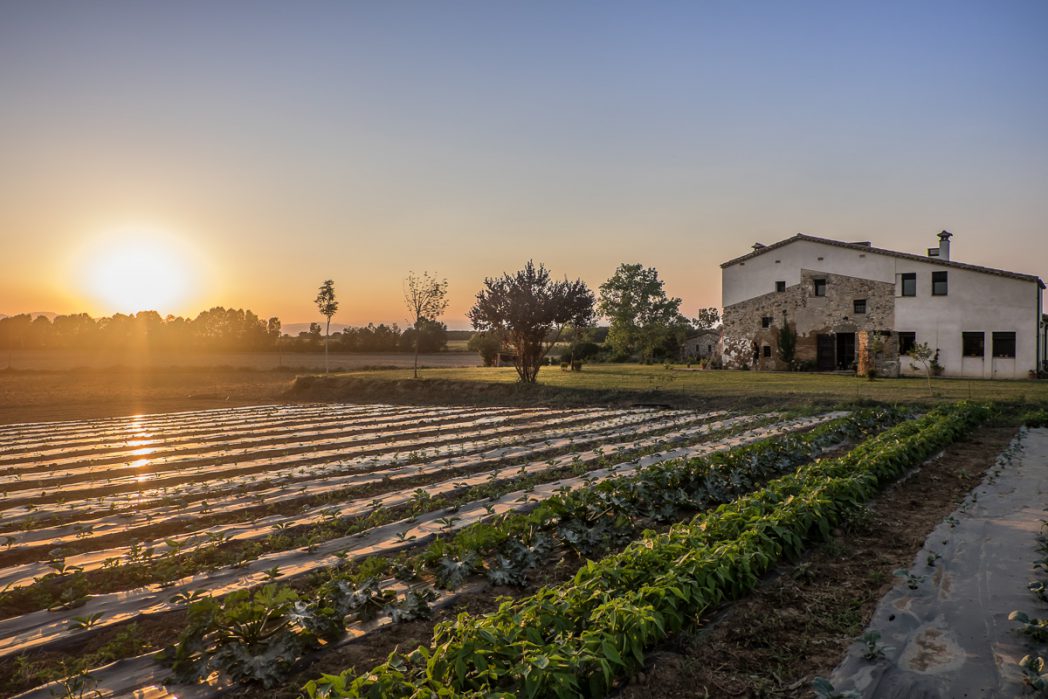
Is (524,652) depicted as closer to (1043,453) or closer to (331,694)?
(331,694)

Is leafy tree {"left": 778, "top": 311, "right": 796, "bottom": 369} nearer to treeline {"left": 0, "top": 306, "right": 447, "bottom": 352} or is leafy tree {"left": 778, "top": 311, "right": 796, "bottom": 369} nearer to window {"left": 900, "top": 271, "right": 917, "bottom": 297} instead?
window {"left": 900, "top": 271, "right": 917, "bottom": 297}

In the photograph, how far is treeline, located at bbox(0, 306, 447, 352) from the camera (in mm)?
→ 65312

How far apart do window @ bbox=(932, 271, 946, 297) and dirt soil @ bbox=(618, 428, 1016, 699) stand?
30.4 m

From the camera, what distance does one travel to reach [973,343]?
31734mm

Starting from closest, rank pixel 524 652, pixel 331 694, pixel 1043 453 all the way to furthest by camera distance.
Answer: pixel 331 694
pixel 524 652
pixel 1043 453

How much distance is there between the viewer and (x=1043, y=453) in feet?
37.0

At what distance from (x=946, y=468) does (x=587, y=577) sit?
8.27 metres

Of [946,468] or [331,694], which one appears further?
[946,468]

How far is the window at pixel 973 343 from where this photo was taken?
3141cm

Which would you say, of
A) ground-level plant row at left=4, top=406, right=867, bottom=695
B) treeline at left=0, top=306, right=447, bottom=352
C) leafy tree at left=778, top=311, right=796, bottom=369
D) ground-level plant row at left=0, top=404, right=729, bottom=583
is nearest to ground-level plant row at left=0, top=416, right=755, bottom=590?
ground-level plant row at left=0, top=404, right=729, bottom=583

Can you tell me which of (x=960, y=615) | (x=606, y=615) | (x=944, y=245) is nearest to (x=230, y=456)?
(x=606, y=615)

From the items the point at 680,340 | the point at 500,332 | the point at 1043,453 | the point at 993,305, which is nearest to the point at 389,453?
the point at 1043,453

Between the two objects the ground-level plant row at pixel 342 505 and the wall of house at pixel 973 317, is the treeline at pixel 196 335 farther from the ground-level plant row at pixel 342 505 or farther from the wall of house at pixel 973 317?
the ground-level plant row at pixel 342 505

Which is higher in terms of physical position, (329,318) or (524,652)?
(329,318)
